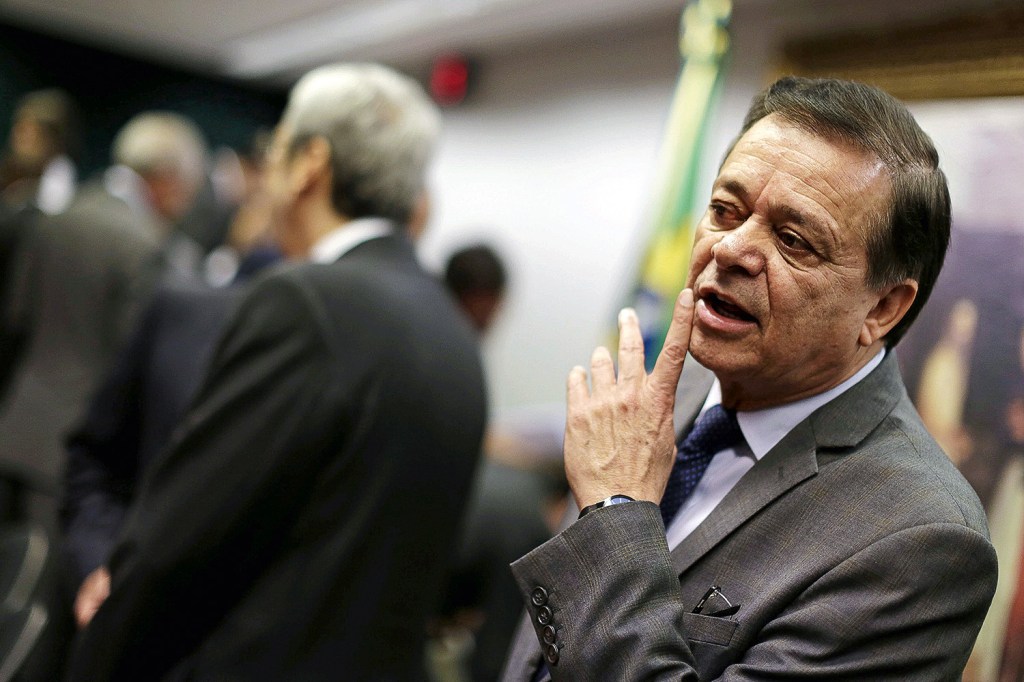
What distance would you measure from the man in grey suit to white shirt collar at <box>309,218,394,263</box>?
32.0 inches

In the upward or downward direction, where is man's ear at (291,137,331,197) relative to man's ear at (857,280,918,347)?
downward

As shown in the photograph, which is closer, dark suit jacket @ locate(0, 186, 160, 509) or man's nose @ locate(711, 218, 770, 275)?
man's nose @ locate(711, 218, 770, 275)

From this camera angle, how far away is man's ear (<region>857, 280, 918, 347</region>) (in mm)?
1020

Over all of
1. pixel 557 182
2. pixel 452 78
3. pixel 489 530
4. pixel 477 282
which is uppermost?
pixel 452 78

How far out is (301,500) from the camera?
1509 millimetres

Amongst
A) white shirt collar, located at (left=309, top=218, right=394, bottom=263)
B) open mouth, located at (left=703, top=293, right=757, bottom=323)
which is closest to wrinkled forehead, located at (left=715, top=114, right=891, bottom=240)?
open mouth, located at (left=703, top=293, right=757, bottom=323)

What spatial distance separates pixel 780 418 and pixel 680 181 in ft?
7.56

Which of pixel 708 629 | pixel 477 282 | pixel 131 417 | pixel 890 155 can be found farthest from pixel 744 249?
pixel 477 282

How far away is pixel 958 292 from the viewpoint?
197 cm

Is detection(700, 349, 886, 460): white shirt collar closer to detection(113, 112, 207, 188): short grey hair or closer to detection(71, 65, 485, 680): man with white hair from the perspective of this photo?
detection(71, 65, 485, 680): man with white hair

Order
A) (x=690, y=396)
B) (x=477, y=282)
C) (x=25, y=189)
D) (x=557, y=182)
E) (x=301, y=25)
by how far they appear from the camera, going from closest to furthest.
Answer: (x=690, y=396) → (x=477, y=282) → (x=25, y=189) → (x=557, y=182) → (x=301, y=25)

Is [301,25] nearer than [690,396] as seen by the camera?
No

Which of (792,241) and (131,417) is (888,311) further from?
(131,417)

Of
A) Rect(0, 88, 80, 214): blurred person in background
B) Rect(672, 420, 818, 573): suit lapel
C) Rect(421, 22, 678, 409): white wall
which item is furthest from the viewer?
Rect(421, 22, 678, 409): white wall
